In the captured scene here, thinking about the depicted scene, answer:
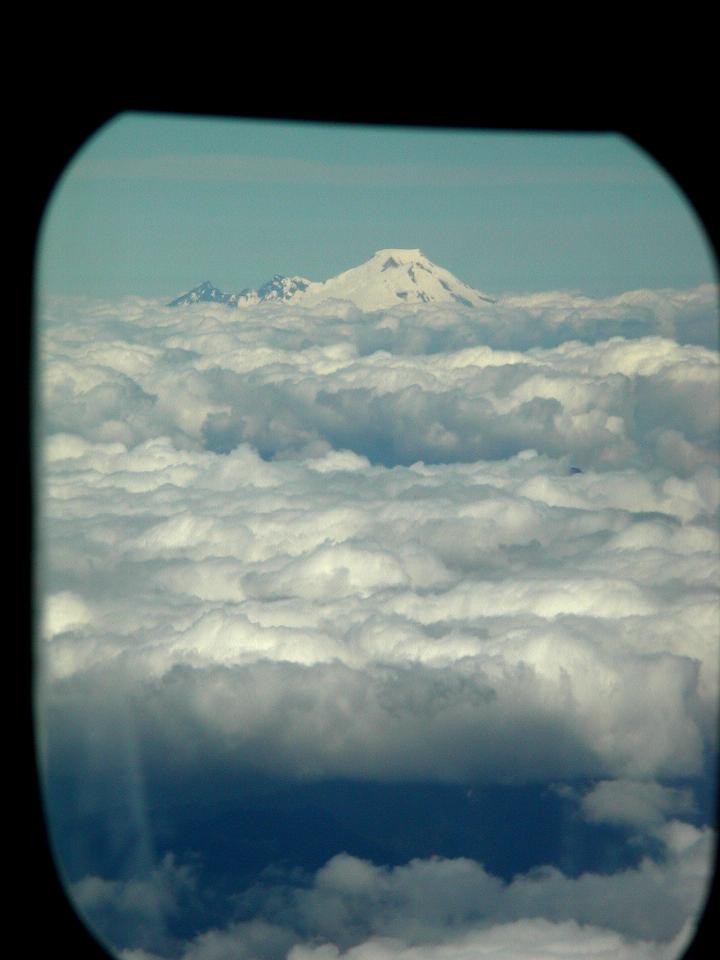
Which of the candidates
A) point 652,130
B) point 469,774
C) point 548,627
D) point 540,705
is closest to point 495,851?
point 469,774

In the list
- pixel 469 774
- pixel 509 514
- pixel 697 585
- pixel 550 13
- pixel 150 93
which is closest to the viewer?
pixel 550 13

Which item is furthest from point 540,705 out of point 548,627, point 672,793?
point 672,793

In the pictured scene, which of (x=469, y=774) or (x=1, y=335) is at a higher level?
(x=1, y=335)

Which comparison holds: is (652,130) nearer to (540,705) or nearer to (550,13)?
(550,13)

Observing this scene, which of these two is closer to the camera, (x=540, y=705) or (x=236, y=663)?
(x=236, y=663)

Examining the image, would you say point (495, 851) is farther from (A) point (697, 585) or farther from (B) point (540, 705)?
(A) point (697, 585)

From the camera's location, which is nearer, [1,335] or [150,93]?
[1,335]

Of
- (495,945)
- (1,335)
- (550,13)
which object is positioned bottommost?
(495,945)

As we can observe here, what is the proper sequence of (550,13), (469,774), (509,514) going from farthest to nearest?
(509,514) → (469,774) → (550,13)

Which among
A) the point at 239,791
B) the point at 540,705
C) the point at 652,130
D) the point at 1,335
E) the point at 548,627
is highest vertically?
the point at 652,130
